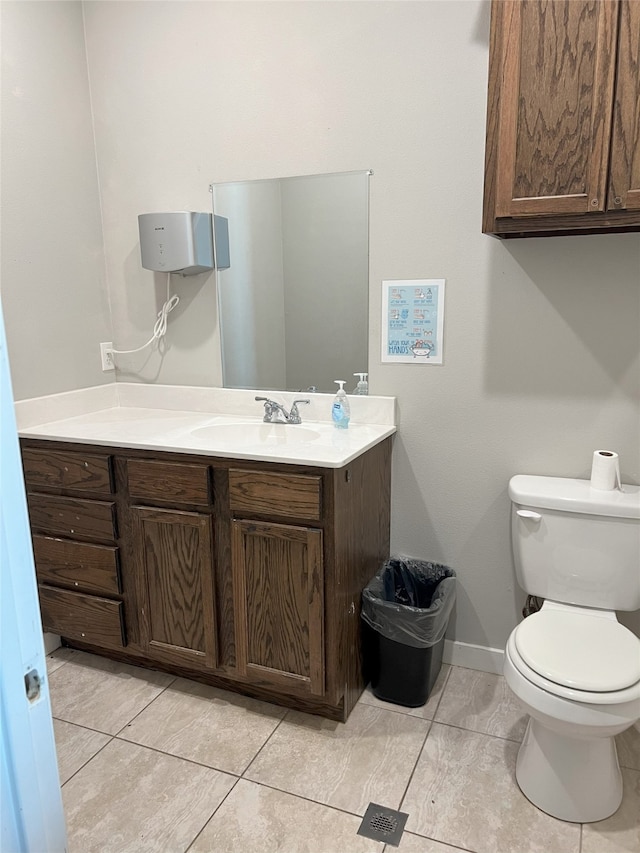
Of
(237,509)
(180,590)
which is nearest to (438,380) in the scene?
(237,509)

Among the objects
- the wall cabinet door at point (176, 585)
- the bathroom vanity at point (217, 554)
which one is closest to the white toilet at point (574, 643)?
the bathroom vanity at point (217, 554)

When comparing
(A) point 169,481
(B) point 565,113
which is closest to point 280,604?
(A) point 169,481

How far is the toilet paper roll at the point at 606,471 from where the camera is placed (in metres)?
1.83

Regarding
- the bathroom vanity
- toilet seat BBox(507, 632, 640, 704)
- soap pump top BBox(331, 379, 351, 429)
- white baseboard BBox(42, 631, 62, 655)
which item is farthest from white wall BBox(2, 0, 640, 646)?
white baseboard BBox(42, 631, 62, 655)

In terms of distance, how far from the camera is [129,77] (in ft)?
7.76

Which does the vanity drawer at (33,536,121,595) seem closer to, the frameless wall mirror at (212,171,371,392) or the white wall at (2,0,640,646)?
the frameless wall mirror at (212,171,371,392)

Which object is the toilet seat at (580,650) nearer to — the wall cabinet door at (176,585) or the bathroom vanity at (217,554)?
the bathroom vanity at (217,554)

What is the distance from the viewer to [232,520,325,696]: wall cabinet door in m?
1.79

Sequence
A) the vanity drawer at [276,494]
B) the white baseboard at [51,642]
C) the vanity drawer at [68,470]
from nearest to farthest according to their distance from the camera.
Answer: the vanity drawer at [276,494] → the vanity drawer at [68,470] → the white baseboard at [51,642]

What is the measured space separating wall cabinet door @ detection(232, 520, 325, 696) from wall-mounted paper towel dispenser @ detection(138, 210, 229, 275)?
1.05 meters

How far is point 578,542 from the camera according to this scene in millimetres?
1811

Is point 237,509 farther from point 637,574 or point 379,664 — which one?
point 637,574

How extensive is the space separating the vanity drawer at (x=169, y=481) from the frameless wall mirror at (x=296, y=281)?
59 centimetres

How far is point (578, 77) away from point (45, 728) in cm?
174
